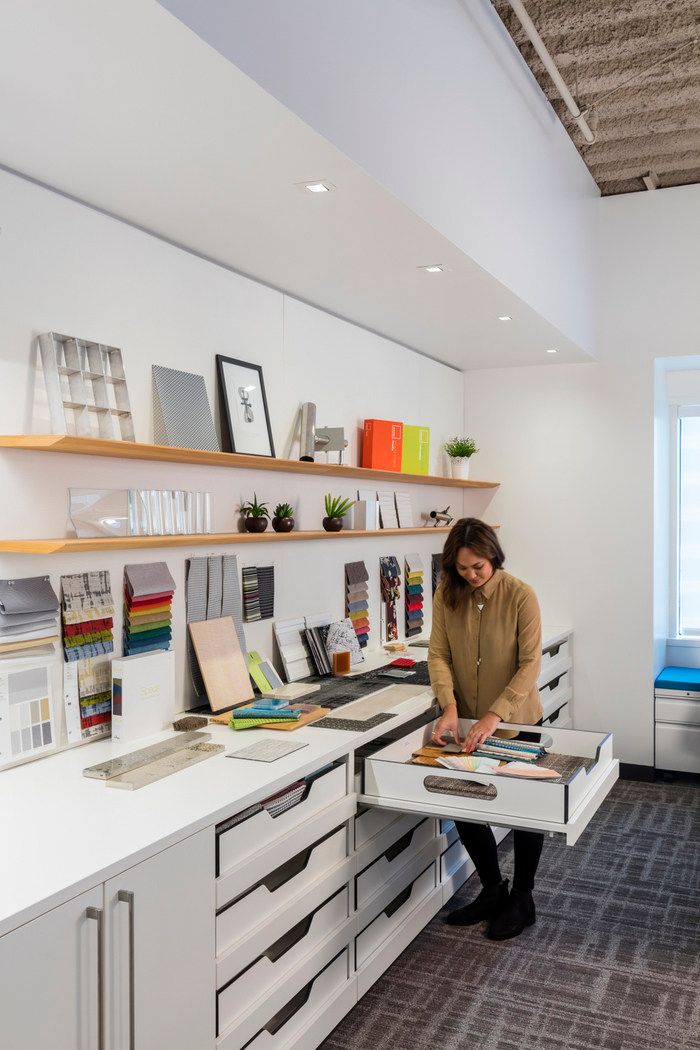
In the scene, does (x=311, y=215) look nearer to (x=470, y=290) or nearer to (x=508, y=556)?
(x=470, y=290)

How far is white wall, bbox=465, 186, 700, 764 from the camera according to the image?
4941mm

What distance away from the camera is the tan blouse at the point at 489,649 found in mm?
3035

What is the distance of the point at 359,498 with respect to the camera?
4.09 meters

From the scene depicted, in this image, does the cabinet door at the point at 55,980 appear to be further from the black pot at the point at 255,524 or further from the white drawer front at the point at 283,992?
the black pot at the point at 255,524

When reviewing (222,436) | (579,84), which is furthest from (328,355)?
Result: (579,84)

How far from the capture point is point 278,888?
2.21 metres

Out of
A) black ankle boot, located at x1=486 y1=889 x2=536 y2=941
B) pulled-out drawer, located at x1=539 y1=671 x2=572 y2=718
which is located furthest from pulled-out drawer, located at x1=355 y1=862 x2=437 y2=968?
pulled-out drawer, located at x1=539 y1=671 x2=572 y2=718

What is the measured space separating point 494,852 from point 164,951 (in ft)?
5.46

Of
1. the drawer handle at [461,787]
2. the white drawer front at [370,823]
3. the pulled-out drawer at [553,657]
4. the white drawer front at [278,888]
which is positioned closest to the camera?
the white drawer front at [278,888]

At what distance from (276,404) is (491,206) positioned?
1063mm

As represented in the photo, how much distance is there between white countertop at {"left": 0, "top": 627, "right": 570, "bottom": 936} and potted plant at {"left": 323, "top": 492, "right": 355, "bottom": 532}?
3.84 feet

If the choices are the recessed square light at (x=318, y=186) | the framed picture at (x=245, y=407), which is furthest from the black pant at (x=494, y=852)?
the recessed square light at (x=318, y=186)

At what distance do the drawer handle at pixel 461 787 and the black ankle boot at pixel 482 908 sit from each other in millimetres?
915

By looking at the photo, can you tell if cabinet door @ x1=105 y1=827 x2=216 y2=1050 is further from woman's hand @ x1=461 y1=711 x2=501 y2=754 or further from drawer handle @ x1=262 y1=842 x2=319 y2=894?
woman's hand @ x1=461 y1=711 x2=501 y2=754
